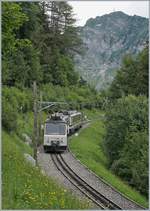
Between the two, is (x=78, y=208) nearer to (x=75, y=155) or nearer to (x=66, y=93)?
(x=75, y=155)

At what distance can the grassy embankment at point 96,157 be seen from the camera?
85.2 ft

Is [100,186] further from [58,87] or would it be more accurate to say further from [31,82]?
[58,87]

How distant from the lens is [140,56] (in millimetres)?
74875

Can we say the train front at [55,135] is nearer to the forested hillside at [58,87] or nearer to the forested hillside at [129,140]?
the forested hillside at [58,87]

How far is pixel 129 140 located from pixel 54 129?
6.77 m

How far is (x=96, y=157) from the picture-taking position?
3934cm

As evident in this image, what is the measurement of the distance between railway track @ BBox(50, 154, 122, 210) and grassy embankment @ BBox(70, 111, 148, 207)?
1.69 m

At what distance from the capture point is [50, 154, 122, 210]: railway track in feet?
68.9

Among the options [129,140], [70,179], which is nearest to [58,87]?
[129,140]

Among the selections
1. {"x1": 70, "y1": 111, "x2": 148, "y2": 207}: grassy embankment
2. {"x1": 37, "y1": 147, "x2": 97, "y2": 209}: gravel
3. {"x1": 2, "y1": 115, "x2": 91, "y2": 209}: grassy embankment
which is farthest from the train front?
{"x1": 2, "y1": 115, "x2": 91, "y2": 209}: grassy embankment

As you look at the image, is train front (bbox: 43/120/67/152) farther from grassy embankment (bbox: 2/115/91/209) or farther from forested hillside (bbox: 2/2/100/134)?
grassy embankment (bbox: 2/115/91/209)

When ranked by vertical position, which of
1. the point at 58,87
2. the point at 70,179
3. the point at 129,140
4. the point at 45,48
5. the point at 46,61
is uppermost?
the point at 45,48

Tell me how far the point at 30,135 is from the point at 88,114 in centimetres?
3729

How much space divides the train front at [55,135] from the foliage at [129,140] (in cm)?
345
